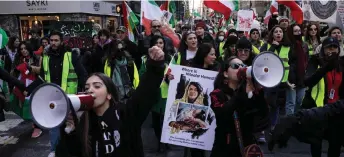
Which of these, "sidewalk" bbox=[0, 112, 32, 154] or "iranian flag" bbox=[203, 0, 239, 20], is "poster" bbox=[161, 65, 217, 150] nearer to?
"sidewalk" bbox=[0, 112, 32, 154]

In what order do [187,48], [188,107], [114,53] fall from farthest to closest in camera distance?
1. [114,53]
2. [187,48]
3. [188,107]

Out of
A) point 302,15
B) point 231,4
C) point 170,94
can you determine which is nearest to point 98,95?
point 170,94

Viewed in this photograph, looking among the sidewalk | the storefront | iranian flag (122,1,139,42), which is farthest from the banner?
the storefront

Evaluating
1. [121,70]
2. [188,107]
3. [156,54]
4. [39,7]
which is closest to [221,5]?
[121,70]

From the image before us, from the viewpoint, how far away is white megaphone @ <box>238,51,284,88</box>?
2.73 m

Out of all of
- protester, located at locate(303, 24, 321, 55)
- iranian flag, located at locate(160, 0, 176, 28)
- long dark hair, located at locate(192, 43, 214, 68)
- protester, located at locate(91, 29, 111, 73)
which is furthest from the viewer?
iranian flag, located at locate(160, 0, 176, 28)

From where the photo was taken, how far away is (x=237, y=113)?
300cm

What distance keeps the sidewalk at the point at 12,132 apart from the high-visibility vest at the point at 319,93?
14.6 ft

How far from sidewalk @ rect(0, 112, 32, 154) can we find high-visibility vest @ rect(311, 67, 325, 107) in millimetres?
4438

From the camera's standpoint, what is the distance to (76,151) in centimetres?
235

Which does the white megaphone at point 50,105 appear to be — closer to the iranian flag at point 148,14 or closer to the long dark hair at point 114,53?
the long dark hair at point 114,53

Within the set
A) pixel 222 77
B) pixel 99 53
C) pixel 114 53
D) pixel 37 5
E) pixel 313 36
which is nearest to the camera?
pixel 222 77

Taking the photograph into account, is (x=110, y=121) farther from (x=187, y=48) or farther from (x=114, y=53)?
(x=114, y=53)

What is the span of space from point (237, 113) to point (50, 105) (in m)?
1.46
